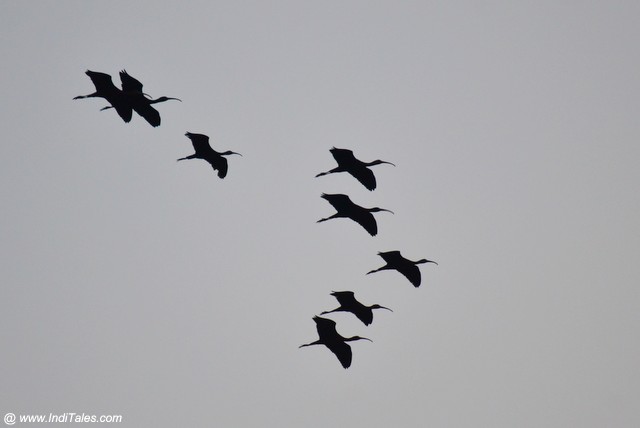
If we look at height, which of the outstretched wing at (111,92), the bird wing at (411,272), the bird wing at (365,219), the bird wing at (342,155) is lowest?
the bird wing at (411,272)

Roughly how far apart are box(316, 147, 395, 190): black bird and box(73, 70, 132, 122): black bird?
19.4 feet

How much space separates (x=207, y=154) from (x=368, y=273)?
6.01m

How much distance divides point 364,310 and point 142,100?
368 inches

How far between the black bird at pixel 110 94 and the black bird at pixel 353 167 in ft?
19.4

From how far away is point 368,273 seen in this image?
3127 cm

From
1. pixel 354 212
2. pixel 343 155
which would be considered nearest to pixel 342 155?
pixel 343 155

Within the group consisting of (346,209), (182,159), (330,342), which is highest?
(182,159)

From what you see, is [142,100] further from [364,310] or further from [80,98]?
[364,310]

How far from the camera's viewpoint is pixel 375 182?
105 ft

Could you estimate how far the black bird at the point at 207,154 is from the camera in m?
31.6

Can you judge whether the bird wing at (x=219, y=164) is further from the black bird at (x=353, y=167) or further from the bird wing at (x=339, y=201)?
the black bird at (x=353, y=167)

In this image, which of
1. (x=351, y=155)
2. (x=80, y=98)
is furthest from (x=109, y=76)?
(x=351, y=155)

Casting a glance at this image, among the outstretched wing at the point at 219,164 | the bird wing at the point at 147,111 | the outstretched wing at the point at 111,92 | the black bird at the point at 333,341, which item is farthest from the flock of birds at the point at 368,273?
the outstretched wing at the point at 111,92

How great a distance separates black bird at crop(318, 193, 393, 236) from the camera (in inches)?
1260
